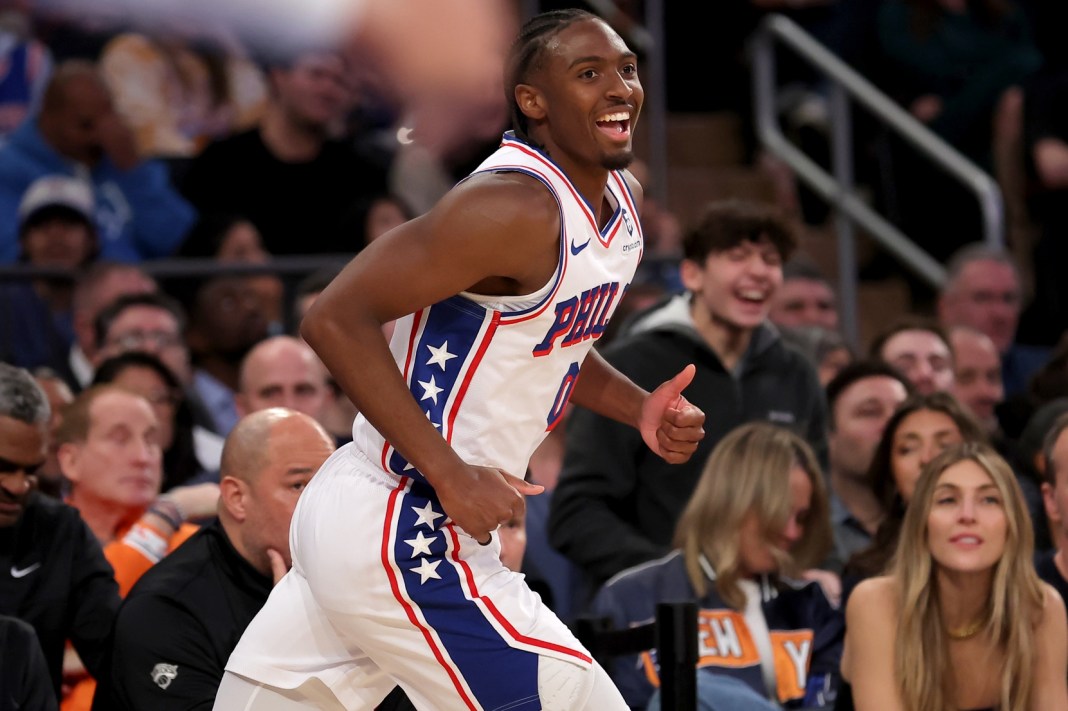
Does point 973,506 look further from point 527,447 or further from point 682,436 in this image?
point 527,447

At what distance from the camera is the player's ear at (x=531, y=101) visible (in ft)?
9.52

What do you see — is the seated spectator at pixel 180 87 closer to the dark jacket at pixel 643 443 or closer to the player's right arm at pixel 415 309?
the dark jacket at pixel 643 443

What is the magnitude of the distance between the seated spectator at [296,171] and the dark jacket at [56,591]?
3.18 m

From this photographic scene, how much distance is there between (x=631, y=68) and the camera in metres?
2.94

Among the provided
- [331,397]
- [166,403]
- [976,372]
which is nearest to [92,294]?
[166,403]

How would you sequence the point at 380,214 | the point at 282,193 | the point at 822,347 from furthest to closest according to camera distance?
the point at 282,193
the point at 380,214
the point at 822,347

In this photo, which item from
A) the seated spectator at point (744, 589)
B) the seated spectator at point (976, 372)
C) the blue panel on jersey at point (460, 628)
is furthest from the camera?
the seated spectator at point (976, 372)

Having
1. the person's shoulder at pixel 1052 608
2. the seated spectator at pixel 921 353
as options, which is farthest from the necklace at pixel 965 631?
the seated spectator at pixel 921 353

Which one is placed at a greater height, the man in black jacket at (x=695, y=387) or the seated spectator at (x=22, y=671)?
the man in black jacket at (x=695, y=387)

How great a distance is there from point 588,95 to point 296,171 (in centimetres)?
461

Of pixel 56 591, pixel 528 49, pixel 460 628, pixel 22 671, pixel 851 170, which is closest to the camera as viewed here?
pixel 460 628

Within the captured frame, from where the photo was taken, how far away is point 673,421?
307 cm

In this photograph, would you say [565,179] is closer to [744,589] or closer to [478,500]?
[478,500]

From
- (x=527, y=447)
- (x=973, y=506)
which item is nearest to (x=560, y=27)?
(x=527, y=447)
